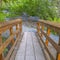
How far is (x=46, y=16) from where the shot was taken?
12.8 meters

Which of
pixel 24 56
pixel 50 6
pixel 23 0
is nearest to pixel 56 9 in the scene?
pixel 50 6

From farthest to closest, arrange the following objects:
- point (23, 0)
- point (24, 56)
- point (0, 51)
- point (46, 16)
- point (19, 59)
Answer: point (23, 0) → point (46, 16) → point (24, 56) → point (19, 59) → point (0, 51)

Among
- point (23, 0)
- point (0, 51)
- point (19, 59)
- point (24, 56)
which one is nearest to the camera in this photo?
point (0, 51)

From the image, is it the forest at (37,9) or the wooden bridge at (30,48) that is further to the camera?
the forest at (37,9)

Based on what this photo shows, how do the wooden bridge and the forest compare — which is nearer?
the wooden bridge

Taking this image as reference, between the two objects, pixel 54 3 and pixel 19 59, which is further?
pixel 54 3

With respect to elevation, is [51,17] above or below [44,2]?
below

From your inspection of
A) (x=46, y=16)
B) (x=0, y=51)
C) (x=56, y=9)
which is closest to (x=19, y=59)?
(x=0, y=51)

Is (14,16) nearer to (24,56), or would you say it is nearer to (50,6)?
(50,6)

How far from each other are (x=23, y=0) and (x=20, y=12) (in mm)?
950

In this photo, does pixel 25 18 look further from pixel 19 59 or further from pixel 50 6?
pixel 19 59

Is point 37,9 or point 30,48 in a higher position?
point 37,9

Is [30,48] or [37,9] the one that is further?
[37,9]

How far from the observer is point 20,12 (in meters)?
13.9
